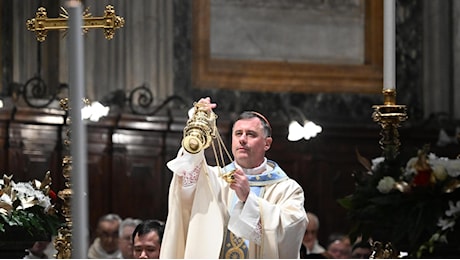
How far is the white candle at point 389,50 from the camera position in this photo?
5738 millimetres

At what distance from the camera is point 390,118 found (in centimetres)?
574

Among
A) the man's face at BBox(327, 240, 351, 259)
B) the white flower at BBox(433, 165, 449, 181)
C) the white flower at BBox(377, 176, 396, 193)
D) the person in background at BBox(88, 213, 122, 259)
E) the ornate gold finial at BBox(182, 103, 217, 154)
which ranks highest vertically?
the ornate gold finial at BBox(182, 103, 217, 154)

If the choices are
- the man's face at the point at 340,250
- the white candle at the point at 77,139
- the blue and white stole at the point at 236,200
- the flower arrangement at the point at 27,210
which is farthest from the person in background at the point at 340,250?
the white candle at the point at 77,139

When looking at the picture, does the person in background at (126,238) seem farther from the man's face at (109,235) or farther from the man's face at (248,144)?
the man's face at (248,144)

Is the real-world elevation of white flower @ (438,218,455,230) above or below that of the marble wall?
below

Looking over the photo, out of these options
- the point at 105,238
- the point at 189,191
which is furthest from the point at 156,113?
the point at 189,191

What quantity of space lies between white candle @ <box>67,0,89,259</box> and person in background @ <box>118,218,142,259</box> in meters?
5.59

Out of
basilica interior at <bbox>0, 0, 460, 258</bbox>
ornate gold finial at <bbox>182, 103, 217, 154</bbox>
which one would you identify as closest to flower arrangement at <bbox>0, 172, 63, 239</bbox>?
ornate gold finial at <bbox>182, 103, 217, 154</bbox>

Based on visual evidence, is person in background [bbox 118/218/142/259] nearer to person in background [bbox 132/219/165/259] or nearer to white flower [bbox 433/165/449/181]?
person in background [bbox 132/219/165/259]

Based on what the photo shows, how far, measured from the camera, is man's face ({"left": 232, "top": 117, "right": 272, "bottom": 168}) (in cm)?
729

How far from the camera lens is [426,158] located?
5539 mm

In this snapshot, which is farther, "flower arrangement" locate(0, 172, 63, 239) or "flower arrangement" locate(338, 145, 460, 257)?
"flower arrangement" locate(0, 172, 63, 239)

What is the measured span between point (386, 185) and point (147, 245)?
97.8 inches

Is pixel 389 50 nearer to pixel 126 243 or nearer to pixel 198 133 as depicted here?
pixel 198 133
